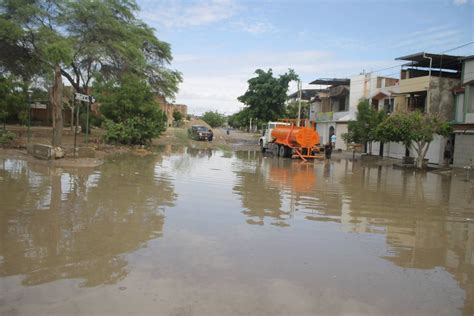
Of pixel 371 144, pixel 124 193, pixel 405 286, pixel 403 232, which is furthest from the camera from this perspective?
pixel 371 144

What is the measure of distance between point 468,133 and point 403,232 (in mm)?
20781

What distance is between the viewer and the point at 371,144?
3731cm

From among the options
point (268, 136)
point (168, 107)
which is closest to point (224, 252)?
point (268, 136)

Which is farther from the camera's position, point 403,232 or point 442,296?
point 403,232

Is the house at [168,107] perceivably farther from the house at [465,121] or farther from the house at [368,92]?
the house at [465,121]

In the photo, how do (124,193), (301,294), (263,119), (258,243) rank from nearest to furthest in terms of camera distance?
1. (301,294)
2. (258,243)
3. (124,193)
4. (263,119)

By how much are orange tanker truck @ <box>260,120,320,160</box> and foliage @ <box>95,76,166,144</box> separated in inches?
354

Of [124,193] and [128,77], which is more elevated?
[128,77]

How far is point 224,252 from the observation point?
6.36 m

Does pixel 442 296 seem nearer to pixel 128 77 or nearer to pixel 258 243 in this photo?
pixel 258 243

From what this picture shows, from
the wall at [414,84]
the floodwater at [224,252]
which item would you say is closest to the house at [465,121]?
the wall at [414,84]

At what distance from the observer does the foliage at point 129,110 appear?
2953 centimetres

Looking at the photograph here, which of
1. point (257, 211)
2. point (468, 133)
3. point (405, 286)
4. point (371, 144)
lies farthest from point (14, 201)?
point (371, 144)

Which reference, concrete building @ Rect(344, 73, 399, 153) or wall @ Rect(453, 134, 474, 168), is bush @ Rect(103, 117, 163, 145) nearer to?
concrete building @ Rect(344, 73, 399, 153)
